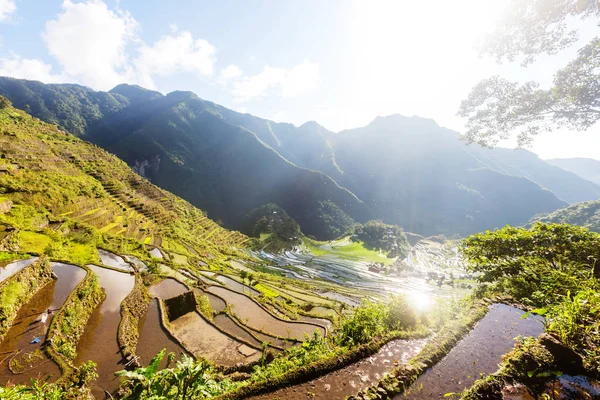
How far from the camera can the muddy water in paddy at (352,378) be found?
572 cm

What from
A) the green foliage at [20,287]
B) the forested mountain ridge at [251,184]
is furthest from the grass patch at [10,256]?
the forested mountain ridge at [251,184]

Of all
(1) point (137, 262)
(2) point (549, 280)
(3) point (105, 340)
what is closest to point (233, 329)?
(3) point (105, 340)

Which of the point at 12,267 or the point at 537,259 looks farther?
the point at 12,267

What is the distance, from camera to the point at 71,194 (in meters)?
36.0

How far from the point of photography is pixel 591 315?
5051 millimetres

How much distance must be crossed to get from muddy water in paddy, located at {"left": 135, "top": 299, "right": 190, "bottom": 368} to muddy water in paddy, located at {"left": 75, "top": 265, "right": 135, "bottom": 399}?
53.9 inches

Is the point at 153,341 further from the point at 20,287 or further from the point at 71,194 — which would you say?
the point at 71,194

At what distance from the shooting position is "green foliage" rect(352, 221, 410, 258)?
112394mm

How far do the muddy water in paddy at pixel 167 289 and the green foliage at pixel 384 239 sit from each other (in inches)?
4026

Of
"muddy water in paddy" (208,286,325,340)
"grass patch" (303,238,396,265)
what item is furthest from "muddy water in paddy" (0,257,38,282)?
"grass patch" (303,238,396,265)

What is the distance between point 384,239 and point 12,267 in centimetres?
12074

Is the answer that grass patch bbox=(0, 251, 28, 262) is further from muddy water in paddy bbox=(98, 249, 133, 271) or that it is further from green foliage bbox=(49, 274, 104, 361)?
muddy water in paddy bbox=(98, 249, 133, 271)

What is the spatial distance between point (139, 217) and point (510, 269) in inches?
2120

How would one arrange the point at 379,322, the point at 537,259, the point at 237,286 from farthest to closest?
the point at 237,286
the point at 379,322
the point at 537,259
